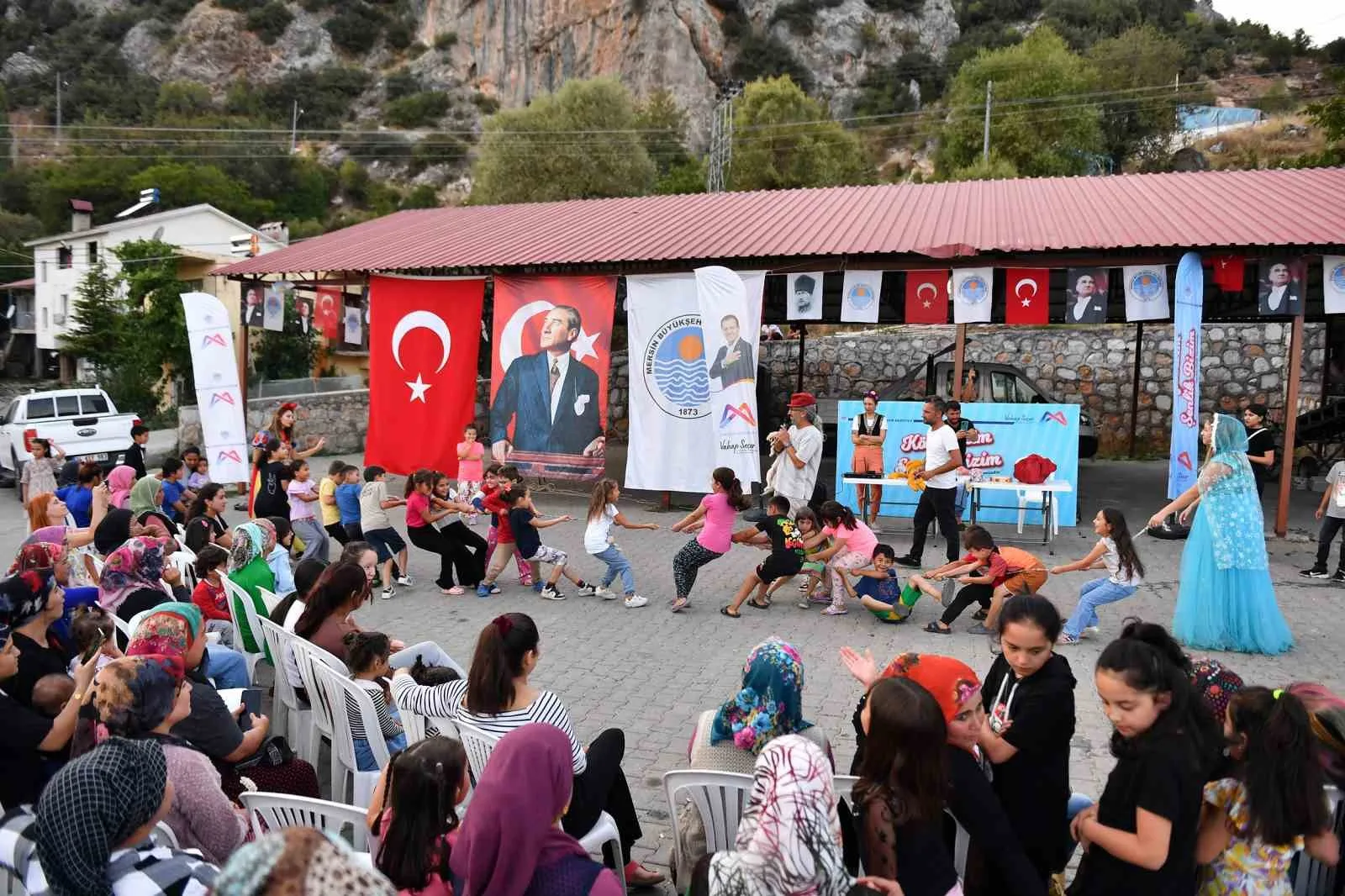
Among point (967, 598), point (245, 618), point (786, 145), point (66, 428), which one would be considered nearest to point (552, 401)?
point (967, 598)

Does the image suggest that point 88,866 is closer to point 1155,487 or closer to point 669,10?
point 1155,487

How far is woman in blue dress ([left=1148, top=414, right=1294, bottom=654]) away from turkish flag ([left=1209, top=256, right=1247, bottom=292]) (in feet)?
17.7

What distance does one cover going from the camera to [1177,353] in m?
10.6

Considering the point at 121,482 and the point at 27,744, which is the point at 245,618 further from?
the point at 121,482

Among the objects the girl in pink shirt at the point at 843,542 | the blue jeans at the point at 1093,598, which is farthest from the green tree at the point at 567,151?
the blue jeans at the point at 1093,598

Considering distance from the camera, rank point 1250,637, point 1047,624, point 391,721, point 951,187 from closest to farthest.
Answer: point 1047,624 < point 391,721 < point 1250,637 < point 951,187

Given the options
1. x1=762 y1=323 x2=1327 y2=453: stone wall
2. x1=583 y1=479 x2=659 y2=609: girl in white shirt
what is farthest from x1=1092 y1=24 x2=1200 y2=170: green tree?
x1=583 y1=479 x2=659 y2=609: girl in white shirt

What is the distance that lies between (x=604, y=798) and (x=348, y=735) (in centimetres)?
134

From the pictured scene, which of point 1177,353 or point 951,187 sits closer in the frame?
point 1177,353

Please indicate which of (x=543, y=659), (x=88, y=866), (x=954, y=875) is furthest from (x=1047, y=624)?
(x=543, y=659)

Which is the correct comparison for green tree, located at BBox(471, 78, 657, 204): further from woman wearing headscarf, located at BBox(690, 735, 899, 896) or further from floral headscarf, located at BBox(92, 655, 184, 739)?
woman wearing headscarf, located at BBox(690, 735, 899, 896)

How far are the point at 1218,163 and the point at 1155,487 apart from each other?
2918 cm

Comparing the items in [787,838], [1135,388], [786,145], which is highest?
[786,145]

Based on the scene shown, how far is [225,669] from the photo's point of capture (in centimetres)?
476
